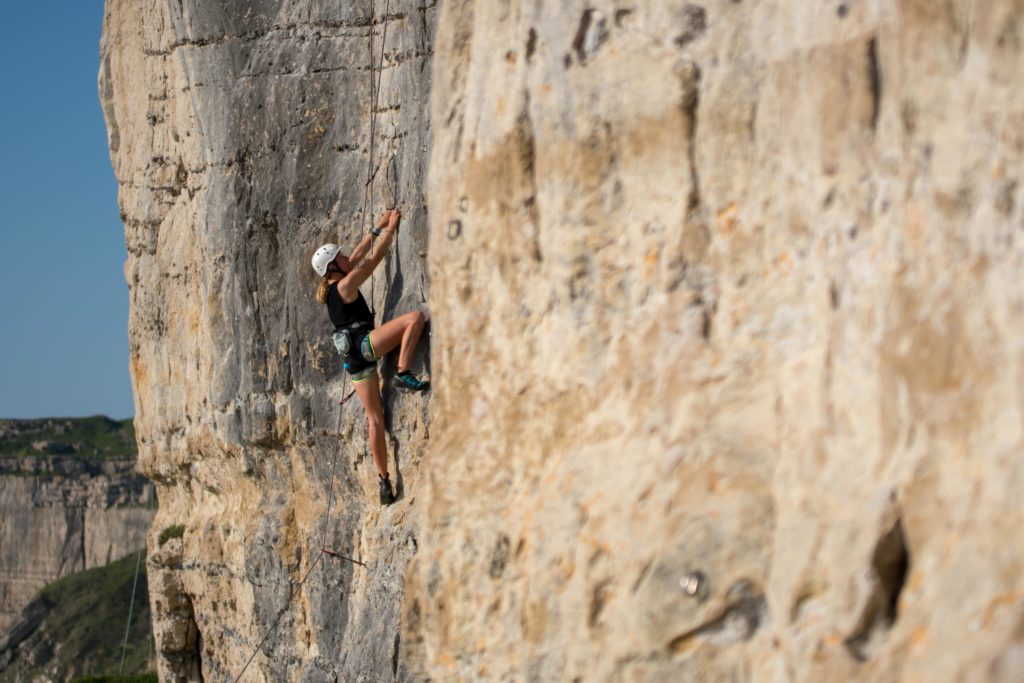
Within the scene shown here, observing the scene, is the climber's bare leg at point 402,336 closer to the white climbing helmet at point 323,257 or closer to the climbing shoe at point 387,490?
the white climbing helmet at point 323,257

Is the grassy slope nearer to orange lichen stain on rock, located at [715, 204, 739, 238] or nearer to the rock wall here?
the rock wall

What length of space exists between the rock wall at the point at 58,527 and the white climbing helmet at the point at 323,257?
4956cm

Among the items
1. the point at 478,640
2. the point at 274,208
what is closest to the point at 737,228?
the point at 478,640

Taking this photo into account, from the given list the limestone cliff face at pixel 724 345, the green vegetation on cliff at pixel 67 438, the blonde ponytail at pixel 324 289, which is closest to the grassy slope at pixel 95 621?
the green vegetation on cliff at pixel 67 438

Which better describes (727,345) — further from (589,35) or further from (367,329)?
(367,329)

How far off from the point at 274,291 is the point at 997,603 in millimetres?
6941

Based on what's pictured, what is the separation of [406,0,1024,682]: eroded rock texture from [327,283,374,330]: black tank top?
8.90ft

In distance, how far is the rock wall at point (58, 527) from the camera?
5506cm

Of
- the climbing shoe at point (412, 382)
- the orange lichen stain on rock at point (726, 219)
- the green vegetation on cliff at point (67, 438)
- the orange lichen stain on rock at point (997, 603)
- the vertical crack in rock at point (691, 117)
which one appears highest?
the vertical crack in rock at point (691, 117)

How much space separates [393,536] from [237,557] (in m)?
2.75

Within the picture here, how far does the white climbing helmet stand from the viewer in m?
8.00

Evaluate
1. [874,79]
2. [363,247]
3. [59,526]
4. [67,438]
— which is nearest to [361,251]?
[363,247]

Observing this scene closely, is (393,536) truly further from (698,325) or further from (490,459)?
(698,325)

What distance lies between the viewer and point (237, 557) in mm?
10414
